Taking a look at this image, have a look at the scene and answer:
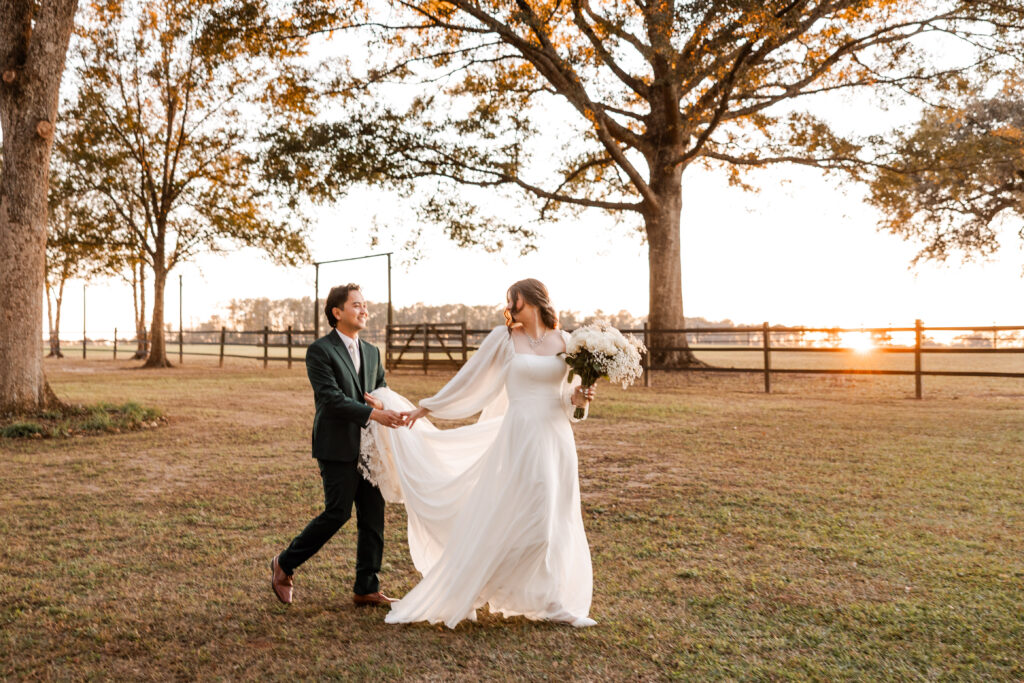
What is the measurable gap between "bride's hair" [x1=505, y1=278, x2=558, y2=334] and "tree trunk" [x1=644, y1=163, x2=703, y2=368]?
1547cm

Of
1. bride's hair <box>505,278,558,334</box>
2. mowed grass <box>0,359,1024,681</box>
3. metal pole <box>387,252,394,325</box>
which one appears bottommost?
mowed grass <box>0,359,1024,681</box>

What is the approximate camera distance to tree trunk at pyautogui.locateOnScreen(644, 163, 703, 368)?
19.3 meters

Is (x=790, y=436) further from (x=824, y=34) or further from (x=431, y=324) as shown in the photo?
(x=431, y=324)

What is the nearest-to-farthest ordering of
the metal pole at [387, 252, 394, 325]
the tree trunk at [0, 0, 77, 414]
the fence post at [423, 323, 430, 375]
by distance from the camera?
the tree trunk at [0, 0, 77, 414] < the metal pole at [387, 252, 394, 325] < the fence post at [423, 323, 430, 375]

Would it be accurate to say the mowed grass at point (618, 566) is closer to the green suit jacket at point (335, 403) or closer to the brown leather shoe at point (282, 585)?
the brown leather shoe at point (282, 585)

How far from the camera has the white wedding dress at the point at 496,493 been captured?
3809 mm

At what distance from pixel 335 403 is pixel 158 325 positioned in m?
26.0

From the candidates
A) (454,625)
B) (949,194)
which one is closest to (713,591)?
(454,625)

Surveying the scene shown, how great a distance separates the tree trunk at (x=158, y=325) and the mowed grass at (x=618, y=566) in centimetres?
1807

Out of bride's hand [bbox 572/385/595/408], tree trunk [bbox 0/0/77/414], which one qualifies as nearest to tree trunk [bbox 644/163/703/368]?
tree trunk [bbox 0/0/77/414]

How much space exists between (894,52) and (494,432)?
18.7m

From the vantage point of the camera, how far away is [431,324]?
23406 millimetres

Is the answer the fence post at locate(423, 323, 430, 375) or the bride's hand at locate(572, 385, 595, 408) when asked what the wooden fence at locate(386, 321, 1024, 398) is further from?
the bride's hand at locate(572, 385, 595, 408)

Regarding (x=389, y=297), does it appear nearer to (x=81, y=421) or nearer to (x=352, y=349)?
(x=81, y=421)
